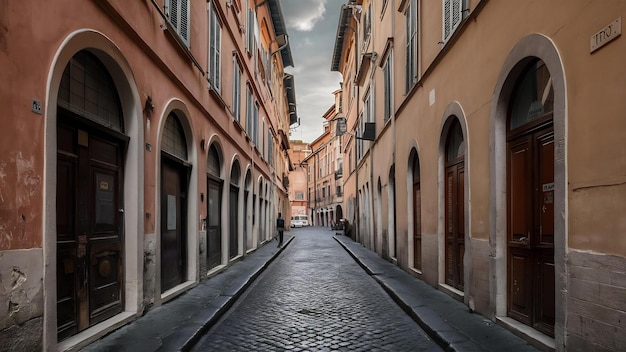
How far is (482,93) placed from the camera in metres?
6.81

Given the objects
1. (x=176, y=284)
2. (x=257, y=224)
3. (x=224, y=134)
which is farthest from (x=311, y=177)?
(x=176, y=284)

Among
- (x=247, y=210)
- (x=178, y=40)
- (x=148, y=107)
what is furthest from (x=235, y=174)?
(x=148, y=107)

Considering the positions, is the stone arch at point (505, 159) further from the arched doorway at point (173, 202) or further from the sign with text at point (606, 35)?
the arched doorway at point (173, 202)

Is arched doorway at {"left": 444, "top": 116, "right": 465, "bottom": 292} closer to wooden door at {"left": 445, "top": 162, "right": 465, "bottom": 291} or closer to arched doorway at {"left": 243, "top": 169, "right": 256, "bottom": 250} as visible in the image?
wooden door at {"left": 445, "top": 162, "right": 465, "bottom": 291}

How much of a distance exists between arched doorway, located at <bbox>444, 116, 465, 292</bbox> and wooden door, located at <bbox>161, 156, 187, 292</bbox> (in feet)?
16.3

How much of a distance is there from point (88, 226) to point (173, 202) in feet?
10.9

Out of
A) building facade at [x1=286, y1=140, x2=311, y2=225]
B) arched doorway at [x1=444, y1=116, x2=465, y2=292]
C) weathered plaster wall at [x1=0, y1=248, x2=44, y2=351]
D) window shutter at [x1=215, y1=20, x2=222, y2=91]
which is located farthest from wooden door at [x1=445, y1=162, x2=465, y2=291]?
building facade at [x1=286, y1=140, x2=311, y2=225]

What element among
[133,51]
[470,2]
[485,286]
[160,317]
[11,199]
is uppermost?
[470,2]

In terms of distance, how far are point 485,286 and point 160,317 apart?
446cm

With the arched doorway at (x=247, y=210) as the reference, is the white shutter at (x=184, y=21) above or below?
above

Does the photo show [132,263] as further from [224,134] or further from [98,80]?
[224,134]

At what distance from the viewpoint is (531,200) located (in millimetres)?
5613

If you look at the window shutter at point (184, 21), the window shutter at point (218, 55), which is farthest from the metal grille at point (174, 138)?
the window shutter at point (218, 55)

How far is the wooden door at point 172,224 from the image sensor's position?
828cm
